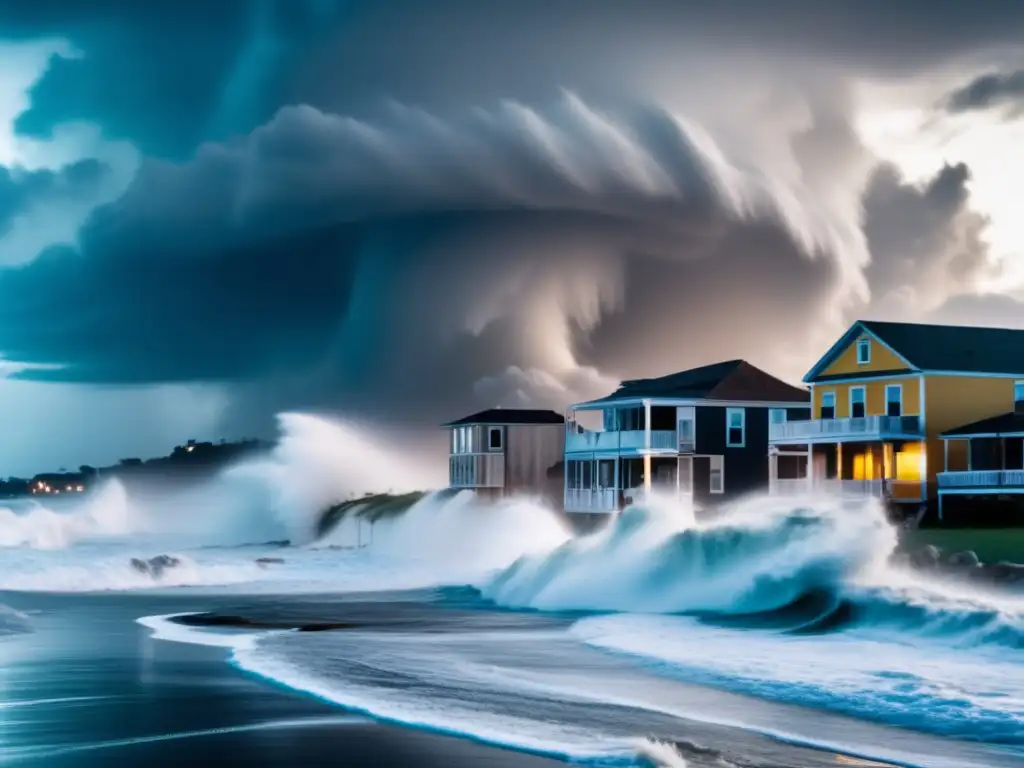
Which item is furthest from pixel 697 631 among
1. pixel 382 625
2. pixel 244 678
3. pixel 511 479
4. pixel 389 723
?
pixel 511 479

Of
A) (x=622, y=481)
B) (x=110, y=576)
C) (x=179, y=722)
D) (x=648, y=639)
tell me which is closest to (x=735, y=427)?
(x=622, y=481)

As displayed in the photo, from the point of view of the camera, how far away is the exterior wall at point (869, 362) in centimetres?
5516

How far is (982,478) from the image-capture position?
49.0m

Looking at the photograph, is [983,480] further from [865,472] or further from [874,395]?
[874,395]

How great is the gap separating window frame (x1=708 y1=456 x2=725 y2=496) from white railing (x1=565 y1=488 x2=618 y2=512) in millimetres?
4222

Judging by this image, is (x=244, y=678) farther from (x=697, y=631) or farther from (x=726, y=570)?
(x=726, y=570)

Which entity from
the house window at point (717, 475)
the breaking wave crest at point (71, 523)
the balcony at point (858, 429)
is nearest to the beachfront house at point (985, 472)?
the balcony at point (858, 429)

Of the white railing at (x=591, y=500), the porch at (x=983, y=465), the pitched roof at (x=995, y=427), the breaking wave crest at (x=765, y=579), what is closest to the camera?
the breaking wave crest at (x=765, y=579)

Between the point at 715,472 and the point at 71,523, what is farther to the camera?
the point at 71,523

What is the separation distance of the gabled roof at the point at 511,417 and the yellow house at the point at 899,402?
20496 mm

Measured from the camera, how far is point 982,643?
80.4 feet

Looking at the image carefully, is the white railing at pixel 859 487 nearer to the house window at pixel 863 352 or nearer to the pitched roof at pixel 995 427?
the pitched roof at pixel 995 427

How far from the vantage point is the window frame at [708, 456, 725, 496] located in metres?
64.1

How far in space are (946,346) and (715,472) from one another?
12.3m
